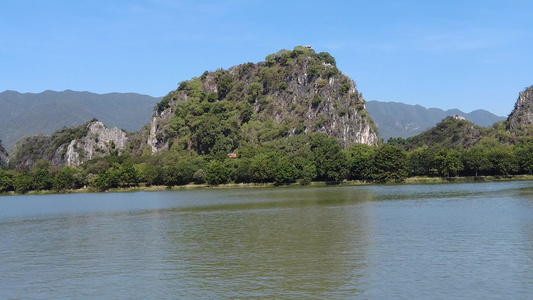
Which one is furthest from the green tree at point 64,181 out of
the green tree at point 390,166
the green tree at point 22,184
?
the green tree at point 390,166

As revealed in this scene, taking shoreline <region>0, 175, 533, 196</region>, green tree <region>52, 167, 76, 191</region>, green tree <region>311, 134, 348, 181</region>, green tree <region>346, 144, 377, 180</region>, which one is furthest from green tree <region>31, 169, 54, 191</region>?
green tree <region>346, 144, 377, 180</region>

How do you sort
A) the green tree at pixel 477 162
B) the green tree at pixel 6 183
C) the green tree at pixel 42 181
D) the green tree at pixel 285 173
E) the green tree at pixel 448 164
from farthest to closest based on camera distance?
the green tree at pixel 6 183, the green tree at pixel 42 181, the green tree at pixel 285 173, the green tree at pixel 477 162, the green tree at pixel 448 164

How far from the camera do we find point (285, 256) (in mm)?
32750

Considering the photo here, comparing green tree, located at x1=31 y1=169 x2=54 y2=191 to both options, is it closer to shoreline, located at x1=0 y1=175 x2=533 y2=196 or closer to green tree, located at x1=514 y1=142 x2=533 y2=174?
shoreline, located at x1=0 y1=175 x2=533 y2=196

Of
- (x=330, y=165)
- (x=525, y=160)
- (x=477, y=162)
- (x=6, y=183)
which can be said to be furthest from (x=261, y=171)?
(x=6, y=183)

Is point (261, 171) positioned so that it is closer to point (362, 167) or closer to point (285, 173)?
point (285, 173)

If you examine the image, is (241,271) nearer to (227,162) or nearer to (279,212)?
(279,212)

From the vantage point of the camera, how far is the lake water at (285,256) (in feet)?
82.2

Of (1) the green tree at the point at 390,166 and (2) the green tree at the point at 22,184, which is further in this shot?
(2) the green tree at the point at 22,184

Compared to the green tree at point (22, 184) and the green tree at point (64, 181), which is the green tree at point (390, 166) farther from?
the green tree at point (22, 184)

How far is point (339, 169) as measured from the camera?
410 ft

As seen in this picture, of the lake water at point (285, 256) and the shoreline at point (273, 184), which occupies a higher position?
the shoreline at point (273, 184)

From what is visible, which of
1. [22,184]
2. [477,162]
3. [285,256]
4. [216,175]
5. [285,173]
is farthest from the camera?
[22,184]

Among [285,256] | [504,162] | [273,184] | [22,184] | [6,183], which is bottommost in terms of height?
[285,256]
